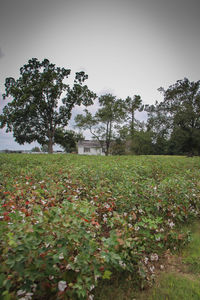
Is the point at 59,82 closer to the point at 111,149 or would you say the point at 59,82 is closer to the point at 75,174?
the point at 111,149

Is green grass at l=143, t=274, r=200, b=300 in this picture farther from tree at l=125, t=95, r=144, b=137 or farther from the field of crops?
tree at l=125, t=95, r=144, b=137

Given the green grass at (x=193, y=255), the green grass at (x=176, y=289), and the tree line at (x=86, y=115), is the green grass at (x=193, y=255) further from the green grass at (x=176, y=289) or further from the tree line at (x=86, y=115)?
the tree line at (x=86, y=115)

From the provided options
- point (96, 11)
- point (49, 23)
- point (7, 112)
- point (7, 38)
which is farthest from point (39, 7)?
point (7, 112)

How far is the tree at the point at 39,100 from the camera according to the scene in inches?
1048

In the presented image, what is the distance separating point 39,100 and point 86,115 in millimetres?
9959

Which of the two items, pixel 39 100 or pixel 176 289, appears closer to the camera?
pixel 176 289

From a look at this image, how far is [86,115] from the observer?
34.4 meters

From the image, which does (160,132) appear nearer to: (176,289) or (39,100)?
(39,100)

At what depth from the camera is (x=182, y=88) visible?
3303 centimetres

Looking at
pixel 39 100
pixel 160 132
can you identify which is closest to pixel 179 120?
pixel 160 132

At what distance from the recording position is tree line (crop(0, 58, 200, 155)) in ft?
84.9

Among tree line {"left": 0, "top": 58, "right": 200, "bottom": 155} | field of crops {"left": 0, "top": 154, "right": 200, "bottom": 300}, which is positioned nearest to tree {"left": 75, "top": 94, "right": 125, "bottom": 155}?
tree line {"left": 0, "top": 58, "right": 200, "bottom": 155}

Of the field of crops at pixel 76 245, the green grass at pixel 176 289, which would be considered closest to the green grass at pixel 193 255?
the field of crops at pixel 76 245

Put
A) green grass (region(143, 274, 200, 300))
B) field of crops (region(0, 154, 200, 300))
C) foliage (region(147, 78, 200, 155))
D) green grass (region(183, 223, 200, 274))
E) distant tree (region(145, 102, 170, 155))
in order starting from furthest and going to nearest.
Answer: distant tree (region(145, 102, 170, 155))
foliage (region(147, 78, 200, 155))
green grass (region(183, 223, 200, 274))
green grass (region(143, 274, 200, 300))
field of crops (region(0, 154, 200, 300))
